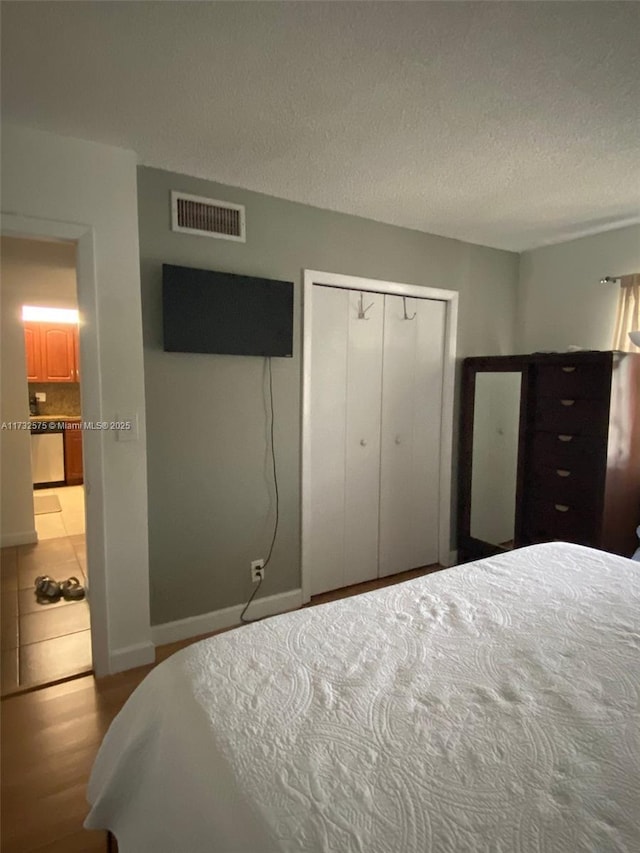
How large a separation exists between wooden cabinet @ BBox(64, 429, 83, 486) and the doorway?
1 centimetres

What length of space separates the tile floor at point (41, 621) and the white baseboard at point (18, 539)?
2.6 inches

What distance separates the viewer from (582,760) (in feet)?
2.72

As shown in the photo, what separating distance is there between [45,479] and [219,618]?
4260 millimetres


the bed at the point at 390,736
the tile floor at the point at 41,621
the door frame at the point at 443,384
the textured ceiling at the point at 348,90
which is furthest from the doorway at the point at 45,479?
the bed at the point at 390,736

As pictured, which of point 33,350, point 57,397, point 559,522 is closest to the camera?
point 559,522

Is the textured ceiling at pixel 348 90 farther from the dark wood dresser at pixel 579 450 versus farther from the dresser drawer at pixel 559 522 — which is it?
the dresser drawer at pixel 559 522

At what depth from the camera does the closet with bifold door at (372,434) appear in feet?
9.18

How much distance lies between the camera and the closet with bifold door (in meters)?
2.80

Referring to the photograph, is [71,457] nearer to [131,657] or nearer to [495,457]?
[131,657]

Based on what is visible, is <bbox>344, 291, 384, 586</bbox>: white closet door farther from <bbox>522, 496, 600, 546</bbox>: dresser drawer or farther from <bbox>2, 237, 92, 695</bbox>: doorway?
<bbox>2, 237, 92, 695</bbox>: doorway

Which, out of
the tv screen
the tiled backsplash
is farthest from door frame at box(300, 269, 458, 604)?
the tiled backsplash

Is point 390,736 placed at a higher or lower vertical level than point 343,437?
lower

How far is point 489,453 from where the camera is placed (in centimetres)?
324

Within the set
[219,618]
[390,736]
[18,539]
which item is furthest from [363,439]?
[18,539]
